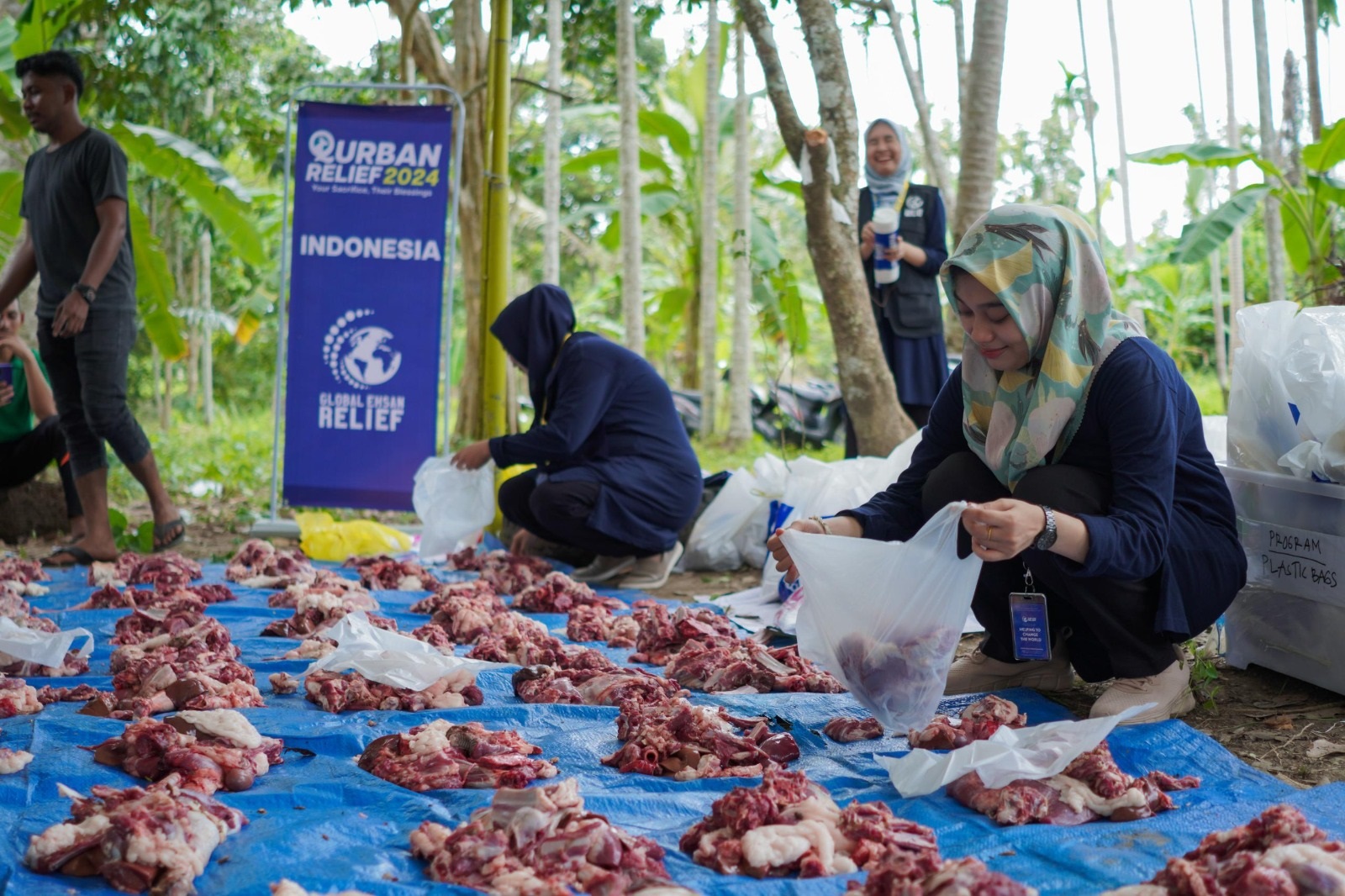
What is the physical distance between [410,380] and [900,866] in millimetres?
5241

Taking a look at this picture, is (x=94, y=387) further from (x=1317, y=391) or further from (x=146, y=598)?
(x=1317, y=391)

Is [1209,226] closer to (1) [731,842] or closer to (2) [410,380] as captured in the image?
(2) [410,380]

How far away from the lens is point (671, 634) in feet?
13.3

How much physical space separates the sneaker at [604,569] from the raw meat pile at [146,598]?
1764 mm

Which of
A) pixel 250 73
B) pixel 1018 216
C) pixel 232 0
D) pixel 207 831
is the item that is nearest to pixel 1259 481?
pixel 1018 216

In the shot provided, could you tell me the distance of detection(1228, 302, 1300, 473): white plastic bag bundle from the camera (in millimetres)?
3426

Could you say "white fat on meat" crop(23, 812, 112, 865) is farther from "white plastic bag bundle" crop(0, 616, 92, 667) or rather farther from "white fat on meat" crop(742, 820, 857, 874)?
"white plastic bag bundle" crop(0, 616, 92, 667)

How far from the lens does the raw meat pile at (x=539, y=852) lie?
2.02 m

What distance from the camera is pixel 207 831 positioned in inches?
83.8

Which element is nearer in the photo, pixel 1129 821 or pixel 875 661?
pixel 1129 821

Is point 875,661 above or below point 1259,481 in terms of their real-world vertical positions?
below

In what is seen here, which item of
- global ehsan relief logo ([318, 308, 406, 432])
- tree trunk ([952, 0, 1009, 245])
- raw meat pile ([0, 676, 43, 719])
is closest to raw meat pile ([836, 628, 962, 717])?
raw meat pile ([0, 676, 43, 719])

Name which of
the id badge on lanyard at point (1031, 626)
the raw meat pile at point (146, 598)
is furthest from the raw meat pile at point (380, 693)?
the id badge on lanyard at point (1031, 626)

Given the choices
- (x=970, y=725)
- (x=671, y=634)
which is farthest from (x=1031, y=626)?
(x=671, y=634)
